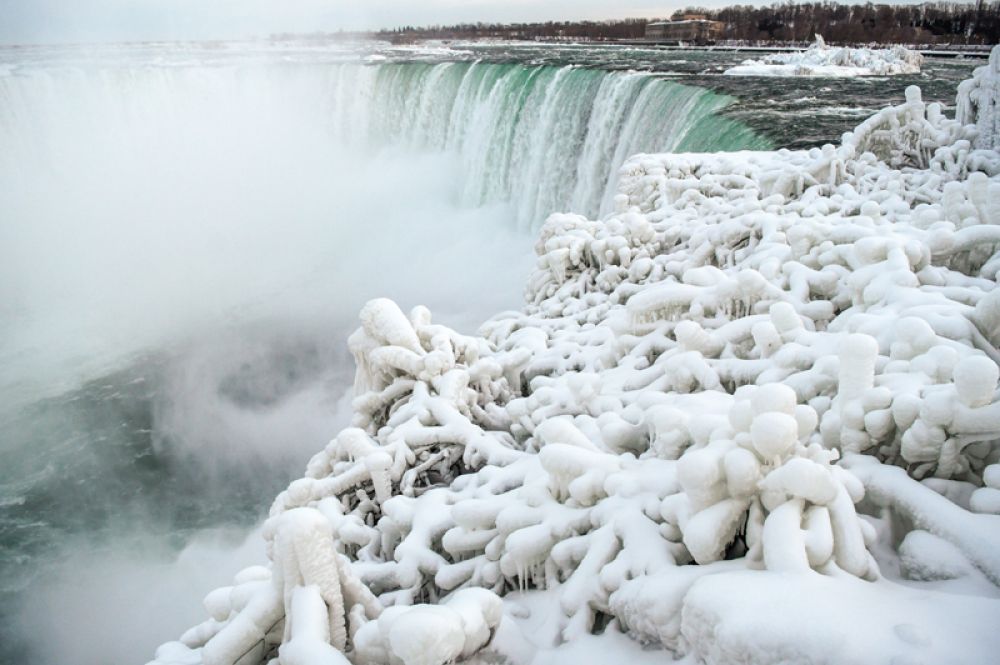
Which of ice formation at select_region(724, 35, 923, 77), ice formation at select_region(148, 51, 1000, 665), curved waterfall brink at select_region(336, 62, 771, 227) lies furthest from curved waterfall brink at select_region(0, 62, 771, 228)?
ice formation at select_region(724, 35, 923, 77)

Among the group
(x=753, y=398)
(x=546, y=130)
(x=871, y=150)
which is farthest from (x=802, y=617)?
(x=546, y=130)

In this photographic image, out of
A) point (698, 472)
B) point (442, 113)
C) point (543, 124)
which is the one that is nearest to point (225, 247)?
point (442, 113)

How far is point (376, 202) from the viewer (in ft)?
92.0

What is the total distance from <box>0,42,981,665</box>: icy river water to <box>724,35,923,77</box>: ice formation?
1.75 m

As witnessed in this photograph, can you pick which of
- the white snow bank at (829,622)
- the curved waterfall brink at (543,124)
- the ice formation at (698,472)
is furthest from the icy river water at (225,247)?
the white snow bank at (829,622)

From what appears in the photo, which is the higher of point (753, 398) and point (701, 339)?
point (753, 398)

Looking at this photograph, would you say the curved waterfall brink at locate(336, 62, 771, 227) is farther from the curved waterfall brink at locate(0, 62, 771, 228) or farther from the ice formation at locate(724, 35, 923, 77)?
the ice formation at locate(724, 35, 923, 77)

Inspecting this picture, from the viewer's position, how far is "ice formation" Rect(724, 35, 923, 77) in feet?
77.9

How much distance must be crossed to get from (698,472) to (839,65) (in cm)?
2932

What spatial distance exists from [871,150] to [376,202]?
22.6 meters

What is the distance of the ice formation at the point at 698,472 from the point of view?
210 cm

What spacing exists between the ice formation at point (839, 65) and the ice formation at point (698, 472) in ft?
66.3

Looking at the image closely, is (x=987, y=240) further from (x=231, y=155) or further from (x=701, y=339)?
(x=231, y=155)

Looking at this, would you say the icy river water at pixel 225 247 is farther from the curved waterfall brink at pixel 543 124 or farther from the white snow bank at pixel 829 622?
the white snow bank at pixel 829 622
